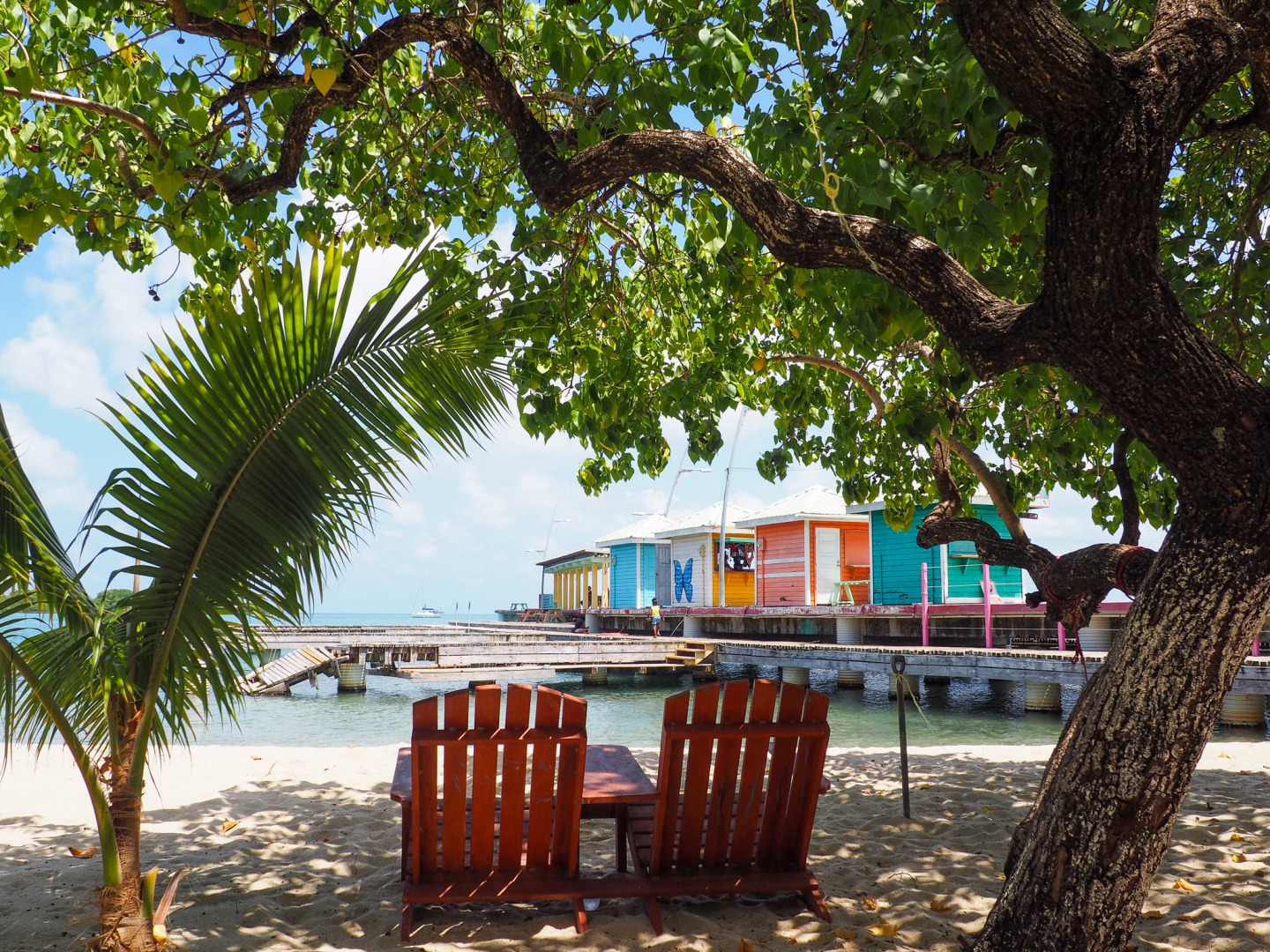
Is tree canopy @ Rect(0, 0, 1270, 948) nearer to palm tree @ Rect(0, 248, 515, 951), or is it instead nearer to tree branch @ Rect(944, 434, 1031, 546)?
tree branch @ Rect(944, 434, 1031, 546)

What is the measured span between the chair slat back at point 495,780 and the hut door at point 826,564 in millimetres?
23812

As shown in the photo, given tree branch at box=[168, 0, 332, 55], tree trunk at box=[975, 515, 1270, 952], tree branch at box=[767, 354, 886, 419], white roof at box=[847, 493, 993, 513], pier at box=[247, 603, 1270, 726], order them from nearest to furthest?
tree trunk at box=[975, 515, 1270, 952] < tree branch at box=[168, 0, 332, 55] < tree branch at box=[767, 354, 886, 419] < pier at box=[247, 603, 1270, 726] < white roof at box=[847, 493, 993, 513]

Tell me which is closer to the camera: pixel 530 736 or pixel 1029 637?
pixel 530 736

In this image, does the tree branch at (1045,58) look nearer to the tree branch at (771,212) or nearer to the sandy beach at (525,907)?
the tree branch at (771,212)

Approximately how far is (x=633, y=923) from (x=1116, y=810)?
2.05 m

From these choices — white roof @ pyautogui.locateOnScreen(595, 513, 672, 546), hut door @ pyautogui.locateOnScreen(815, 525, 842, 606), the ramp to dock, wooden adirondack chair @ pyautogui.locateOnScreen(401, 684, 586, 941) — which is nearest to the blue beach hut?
white roof @ pyautogui.locateOnScreen(595, 513, 672, 546)

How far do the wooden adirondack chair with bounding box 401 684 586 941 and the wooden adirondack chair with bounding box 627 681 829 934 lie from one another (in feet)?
1.27

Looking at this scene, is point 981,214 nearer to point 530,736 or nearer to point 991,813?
point 530,736

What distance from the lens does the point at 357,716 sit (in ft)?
57.3

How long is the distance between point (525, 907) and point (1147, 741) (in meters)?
2.77

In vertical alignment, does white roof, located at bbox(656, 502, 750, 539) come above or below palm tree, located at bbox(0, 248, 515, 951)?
above

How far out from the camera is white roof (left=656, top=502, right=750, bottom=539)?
30312 millimetres

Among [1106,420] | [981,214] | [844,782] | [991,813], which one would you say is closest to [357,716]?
[844,782]

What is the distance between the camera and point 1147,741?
2.93 metres
